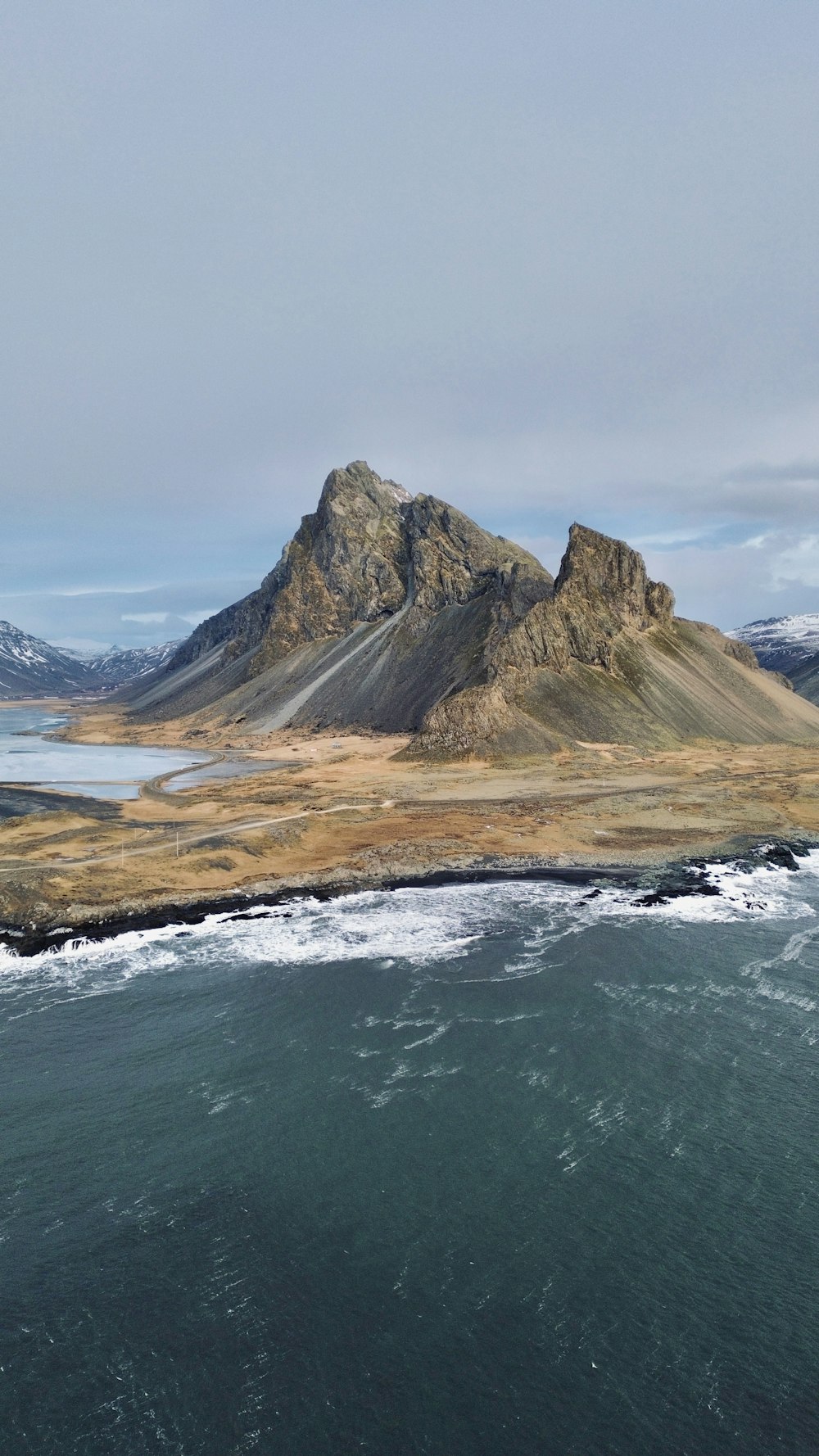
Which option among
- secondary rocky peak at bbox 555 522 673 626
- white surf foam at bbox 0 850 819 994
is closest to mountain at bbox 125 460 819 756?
secondary rocky peak at bbox 555 522 673 626

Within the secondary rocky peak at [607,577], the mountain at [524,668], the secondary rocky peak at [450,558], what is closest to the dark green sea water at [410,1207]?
the mountain at [524,668]

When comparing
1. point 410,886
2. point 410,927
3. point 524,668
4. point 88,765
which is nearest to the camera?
point 410,927

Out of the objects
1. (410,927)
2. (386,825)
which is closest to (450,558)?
(386,825)

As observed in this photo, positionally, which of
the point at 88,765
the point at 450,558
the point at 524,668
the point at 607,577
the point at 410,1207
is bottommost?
the point at 410,1207

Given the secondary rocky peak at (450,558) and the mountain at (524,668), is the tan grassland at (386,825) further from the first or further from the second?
the secondary rocky peak at (450,558)

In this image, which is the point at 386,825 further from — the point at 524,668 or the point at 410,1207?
the point at 524,668

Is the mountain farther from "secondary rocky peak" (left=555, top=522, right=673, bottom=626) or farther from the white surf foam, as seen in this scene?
the white surf foam

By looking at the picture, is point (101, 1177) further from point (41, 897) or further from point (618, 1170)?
point (41, 897)
